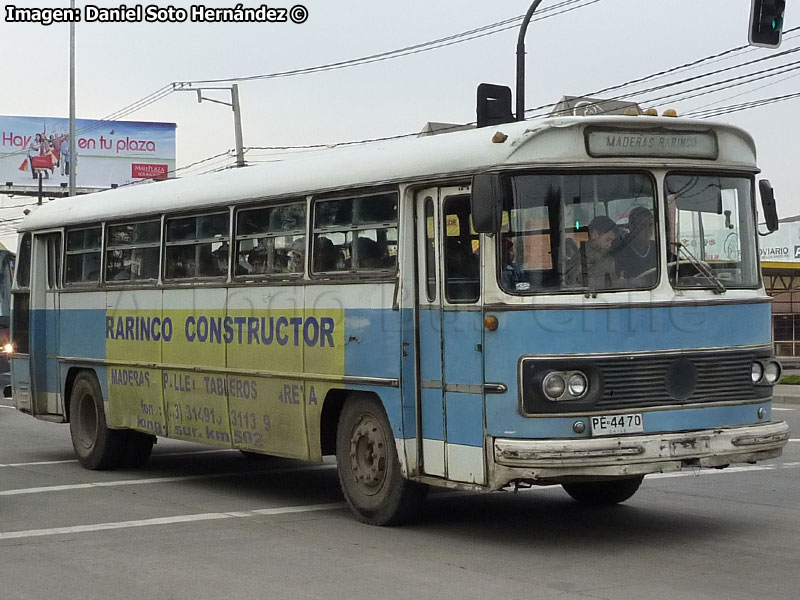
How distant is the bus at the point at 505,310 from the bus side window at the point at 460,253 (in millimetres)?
18

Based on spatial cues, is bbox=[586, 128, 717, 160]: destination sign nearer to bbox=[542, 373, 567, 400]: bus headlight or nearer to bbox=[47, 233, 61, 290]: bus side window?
bbox=[542, 373, 567, 400]: bus headlight

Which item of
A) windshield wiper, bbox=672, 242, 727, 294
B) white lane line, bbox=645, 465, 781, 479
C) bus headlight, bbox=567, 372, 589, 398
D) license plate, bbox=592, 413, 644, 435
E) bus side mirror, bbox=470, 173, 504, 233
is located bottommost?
white lane line, bbox=645, 465, 781, 479

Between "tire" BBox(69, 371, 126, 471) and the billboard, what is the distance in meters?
67.8

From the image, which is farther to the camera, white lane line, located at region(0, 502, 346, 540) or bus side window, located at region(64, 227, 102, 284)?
bus side window, located at region(64, 227, 102, 284)

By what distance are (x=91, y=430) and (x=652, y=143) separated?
782cm

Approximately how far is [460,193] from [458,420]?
5.26 ft

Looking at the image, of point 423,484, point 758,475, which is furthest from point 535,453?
point 758,475

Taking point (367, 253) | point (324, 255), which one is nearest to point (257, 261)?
point (324, 255)

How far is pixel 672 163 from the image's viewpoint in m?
9.80

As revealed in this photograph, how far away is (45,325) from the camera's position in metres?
16.0

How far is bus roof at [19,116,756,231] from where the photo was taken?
375 inches

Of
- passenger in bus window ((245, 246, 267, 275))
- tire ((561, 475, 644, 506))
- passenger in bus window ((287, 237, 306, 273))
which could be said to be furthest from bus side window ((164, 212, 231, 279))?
tire ((561, 475, 644, 506))

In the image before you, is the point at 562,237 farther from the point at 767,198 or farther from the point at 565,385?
the point at 767,198

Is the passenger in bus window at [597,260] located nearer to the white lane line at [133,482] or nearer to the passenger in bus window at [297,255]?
the passenger in bus window at [297,255]
